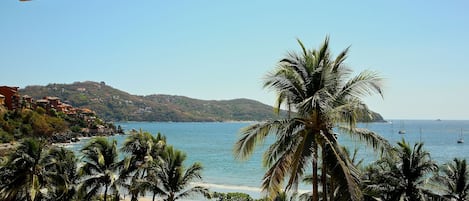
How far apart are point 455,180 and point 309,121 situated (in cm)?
981

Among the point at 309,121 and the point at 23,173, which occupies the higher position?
the point at 309,121

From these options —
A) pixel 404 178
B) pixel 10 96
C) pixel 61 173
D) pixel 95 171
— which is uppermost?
pixel 10 96

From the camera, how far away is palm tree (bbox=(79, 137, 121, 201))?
761 inches

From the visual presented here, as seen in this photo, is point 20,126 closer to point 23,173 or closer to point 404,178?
point 23,173

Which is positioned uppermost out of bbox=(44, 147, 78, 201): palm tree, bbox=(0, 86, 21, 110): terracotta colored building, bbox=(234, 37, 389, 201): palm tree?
bbox=(0, 86, 21, 110): terracotta colored building

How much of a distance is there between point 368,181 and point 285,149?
5.96 m

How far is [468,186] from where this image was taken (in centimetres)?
1573

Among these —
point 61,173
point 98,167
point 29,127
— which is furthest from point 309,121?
point 29,127

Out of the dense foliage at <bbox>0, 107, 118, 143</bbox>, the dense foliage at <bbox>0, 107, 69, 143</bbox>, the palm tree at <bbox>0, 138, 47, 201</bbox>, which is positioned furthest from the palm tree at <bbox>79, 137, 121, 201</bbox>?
the dense foliage at <bbox>0, 107, 69, 143</bbox>

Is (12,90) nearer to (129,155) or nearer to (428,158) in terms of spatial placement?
(129,155)

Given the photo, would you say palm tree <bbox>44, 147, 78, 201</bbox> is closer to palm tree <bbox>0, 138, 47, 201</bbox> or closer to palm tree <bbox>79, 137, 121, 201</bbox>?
palm tree <bbox>0, 138, 47, 201</bbox>

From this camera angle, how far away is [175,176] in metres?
18.5

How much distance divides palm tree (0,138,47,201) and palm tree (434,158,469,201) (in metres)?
16.3

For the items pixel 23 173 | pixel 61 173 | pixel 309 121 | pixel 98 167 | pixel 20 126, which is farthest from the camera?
pixel 20 126
